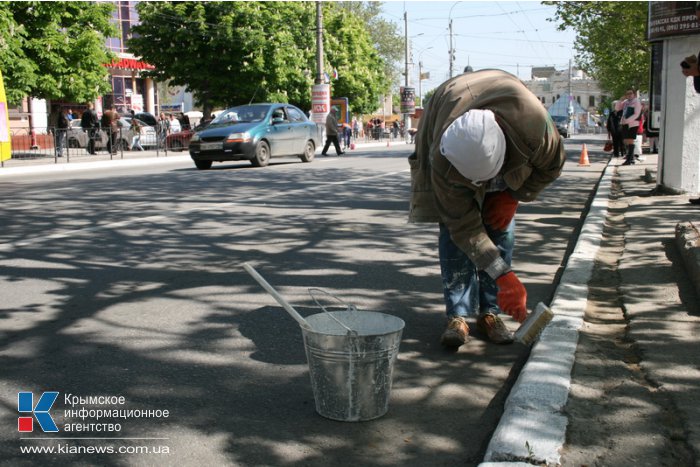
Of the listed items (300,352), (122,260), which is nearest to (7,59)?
(122,260)

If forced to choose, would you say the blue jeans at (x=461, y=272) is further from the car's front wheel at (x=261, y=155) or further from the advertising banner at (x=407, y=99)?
the advertising banner at (x=407, y=99)

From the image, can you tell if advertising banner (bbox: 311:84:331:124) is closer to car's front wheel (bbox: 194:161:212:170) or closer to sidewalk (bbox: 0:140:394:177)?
sidewalk (bbox: 0:140:394:177)

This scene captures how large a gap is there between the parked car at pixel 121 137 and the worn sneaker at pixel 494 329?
20.9m

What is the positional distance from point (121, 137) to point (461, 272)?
2220cm

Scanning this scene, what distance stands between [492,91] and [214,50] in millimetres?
35103

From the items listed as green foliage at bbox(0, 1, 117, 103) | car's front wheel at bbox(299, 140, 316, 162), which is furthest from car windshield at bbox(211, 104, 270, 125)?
green foliage at bbox(0, 1, 117, 103)

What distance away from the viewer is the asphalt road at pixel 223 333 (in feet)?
10.3

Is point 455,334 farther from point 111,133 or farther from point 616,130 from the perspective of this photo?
point 111,133

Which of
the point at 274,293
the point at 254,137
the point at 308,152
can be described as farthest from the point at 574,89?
the point at 274,293

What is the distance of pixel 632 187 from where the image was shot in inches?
493

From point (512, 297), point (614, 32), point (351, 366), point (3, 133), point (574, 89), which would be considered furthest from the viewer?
point (574, 89)

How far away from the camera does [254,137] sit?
Result: 18312 millimetres

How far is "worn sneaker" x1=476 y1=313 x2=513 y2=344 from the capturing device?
439 centimetres

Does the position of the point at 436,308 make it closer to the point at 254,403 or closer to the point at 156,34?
the point at 254,403
